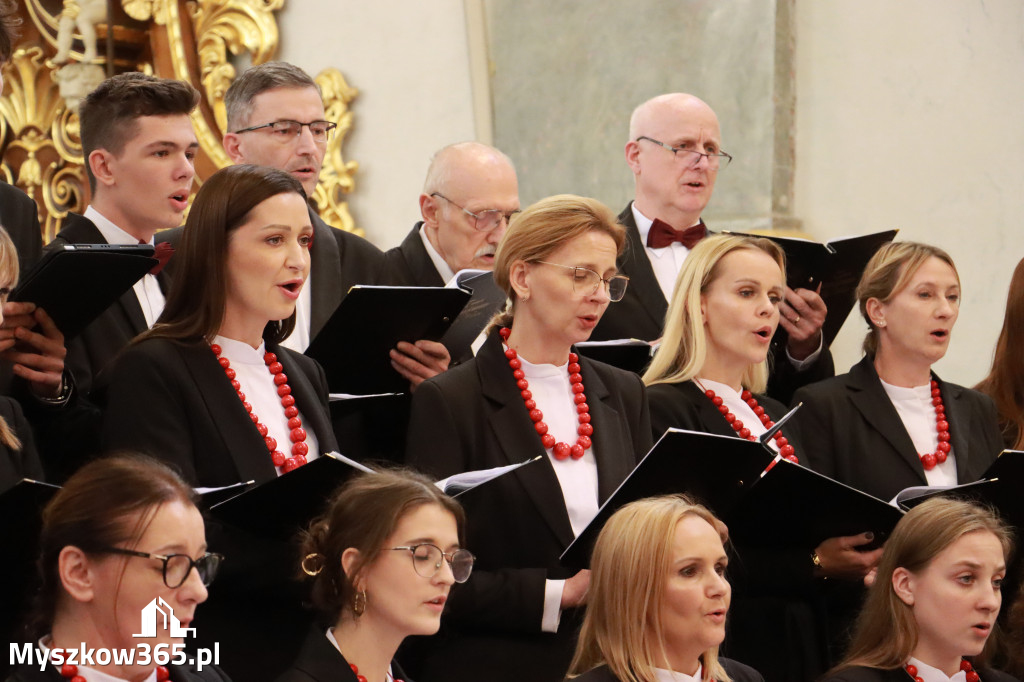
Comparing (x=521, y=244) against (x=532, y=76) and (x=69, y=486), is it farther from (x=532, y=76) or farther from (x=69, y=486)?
(x=532, y=76)

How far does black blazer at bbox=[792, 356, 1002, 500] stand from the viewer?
3859mm

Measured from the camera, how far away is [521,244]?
134 inches

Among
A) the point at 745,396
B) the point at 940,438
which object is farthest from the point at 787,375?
the point at 745,396

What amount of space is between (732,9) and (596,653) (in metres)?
Result: 3.38

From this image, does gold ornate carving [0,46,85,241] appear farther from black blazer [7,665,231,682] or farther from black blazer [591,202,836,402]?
black blazer [7,665,231,682]

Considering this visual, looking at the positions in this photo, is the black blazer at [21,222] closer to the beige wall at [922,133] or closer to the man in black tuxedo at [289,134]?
the man in black tuxedo at [289,134]

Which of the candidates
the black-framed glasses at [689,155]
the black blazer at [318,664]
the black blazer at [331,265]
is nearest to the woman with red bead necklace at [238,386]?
the black blazer at [318,664]

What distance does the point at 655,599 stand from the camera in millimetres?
2939

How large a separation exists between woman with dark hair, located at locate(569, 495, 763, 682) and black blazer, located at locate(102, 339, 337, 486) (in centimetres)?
69

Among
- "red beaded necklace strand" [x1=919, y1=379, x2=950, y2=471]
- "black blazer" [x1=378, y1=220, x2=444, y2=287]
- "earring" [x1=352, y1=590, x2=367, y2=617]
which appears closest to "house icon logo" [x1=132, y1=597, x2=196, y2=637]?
"earring" [x1=352, y1=590, x2=367, y2=617]

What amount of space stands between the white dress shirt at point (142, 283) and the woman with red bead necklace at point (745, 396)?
3.95 ft

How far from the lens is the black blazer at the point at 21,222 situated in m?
3.68

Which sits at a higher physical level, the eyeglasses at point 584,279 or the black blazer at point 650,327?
the eyeglasses at point 584,279

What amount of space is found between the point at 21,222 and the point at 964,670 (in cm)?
245
